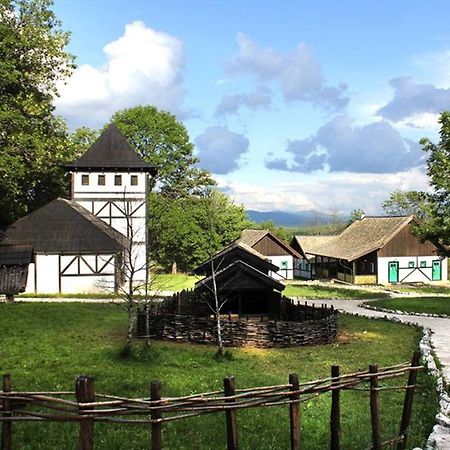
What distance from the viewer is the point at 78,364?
1364cm

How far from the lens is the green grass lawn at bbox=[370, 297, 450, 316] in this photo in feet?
93.6

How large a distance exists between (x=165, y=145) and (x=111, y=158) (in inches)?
540

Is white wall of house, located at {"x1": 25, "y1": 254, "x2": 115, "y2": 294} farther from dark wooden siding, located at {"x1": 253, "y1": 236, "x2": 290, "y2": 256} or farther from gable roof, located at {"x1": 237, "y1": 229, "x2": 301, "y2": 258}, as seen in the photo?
dark wooden siding, located at {"x1": 253, "y1": 236, "x2": 290, "y2": 256}

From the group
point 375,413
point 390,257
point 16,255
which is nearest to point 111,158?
point 16,255

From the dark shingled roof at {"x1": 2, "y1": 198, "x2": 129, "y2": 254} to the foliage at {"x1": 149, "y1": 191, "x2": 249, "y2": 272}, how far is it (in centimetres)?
1350

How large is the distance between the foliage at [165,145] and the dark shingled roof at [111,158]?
434 inches

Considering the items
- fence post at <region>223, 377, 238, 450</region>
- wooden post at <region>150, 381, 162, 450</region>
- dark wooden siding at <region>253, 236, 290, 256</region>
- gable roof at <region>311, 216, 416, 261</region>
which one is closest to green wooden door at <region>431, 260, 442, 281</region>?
gable roof at <region>311, 216, 416, 261</region>

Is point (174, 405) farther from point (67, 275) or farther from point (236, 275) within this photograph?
point (67, 275)

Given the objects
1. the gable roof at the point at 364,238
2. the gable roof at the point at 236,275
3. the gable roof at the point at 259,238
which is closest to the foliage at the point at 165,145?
the gable roof at the point at 259,238

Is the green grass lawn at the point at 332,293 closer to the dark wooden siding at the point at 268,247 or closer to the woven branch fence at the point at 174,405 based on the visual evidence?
the dark wooden siding at the point at 268,247

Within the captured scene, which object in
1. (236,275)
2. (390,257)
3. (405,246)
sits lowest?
(236,275)

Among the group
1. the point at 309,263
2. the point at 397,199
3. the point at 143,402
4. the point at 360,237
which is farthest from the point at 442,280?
the point at 143,402

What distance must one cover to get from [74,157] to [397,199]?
58.2 meters

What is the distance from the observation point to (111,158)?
38656 millimetres
